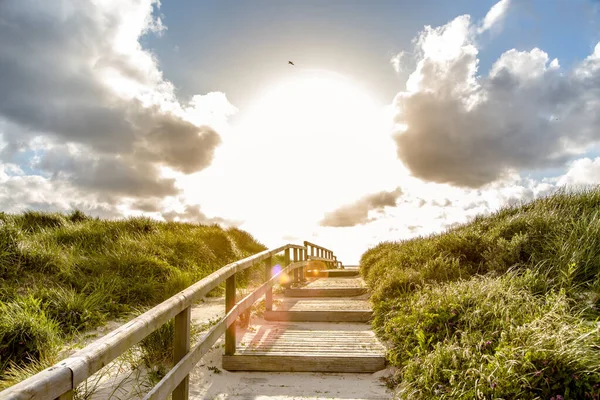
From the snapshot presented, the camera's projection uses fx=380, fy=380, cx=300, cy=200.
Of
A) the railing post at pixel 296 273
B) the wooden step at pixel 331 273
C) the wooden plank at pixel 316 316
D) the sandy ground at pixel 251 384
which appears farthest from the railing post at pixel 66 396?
the wooden step at pixel 331 273

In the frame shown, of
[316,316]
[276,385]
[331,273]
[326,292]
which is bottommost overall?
[276,385]

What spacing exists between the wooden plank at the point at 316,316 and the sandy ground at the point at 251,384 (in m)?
1.89

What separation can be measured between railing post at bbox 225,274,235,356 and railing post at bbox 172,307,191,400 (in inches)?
58.5

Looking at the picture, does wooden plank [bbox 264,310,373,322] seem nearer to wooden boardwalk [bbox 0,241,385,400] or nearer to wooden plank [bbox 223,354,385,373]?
wooden boardwalk [bbox 0,241,385,400]

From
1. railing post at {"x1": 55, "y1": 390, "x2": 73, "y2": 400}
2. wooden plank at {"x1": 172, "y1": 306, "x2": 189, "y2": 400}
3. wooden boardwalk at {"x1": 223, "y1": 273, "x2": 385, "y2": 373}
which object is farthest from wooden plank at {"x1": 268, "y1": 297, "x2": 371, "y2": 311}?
railing post at {"x1": 55, "y1": 390, "x2": 73, "y2": 400}

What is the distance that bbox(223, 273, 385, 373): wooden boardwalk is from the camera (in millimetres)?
4793

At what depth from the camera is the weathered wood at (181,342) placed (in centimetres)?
312

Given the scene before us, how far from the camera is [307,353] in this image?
4.95 meters

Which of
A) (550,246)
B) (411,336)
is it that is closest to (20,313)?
(411,336)

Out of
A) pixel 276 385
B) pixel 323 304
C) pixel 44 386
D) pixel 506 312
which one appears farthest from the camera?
pixel 323 304

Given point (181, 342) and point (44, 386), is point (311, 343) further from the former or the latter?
point (44, 386)

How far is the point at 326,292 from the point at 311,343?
3.66 metres

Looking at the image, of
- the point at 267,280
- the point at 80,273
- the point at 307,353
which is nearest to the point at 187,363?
the point at 307,353

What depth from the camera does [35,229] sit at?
12.4 metres
